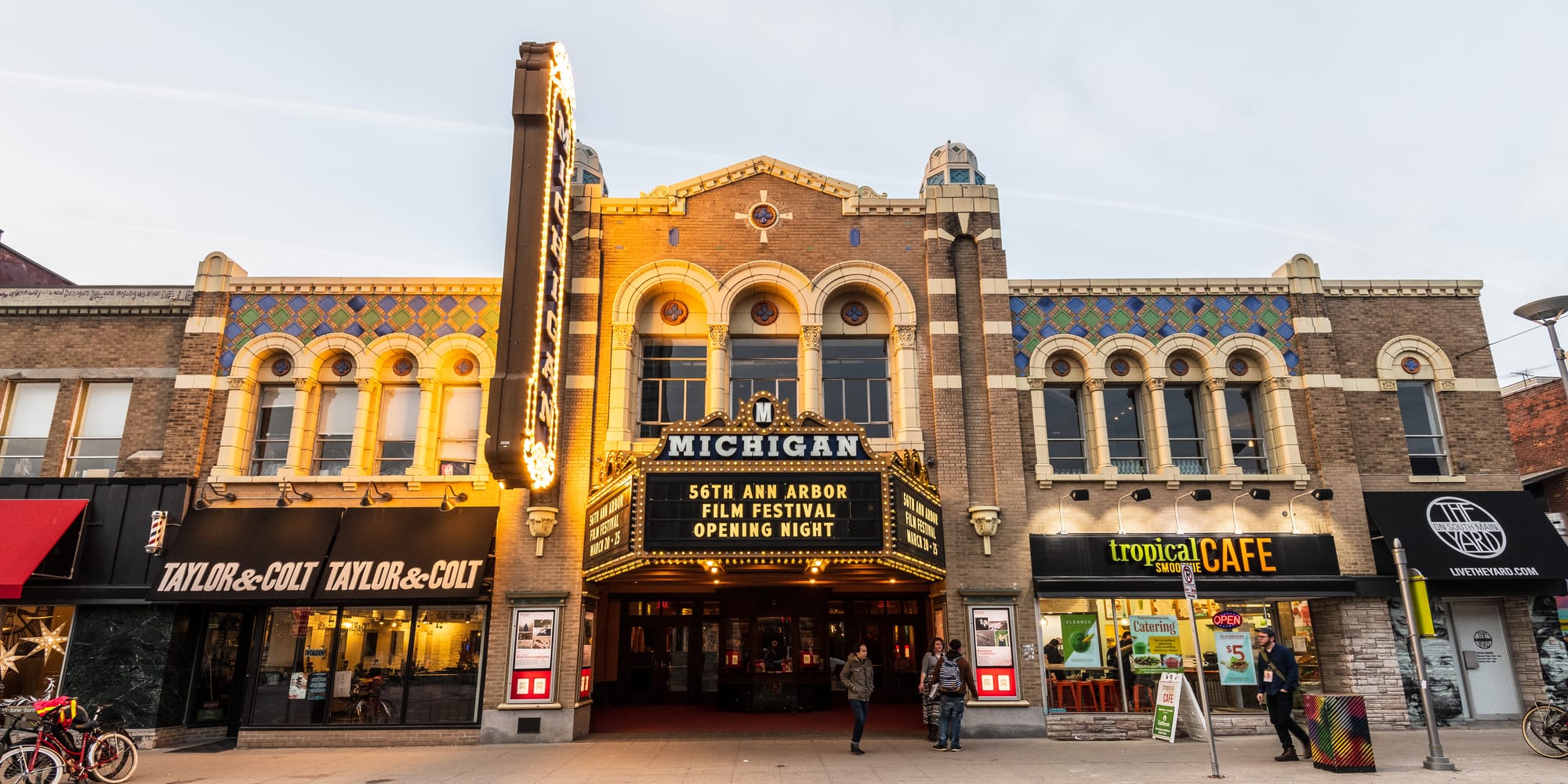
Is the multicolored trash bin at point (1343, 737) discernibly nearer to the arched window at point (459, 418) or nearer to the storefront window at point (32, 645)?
the arched window at point (459, 418)

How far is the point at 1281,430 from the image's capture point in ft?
61.7

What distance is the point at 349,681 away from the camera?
1712cm

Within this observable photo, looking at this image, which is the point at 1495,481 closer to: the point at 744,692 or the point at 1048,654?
the point at 1048,654

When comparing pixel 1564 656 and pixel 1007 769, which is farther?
pixel 1564 656

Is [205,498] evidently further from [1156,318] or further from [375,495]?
[1156,318]

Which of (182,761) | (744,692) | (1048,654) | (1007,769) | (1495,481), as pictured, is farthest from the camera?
(744,692)

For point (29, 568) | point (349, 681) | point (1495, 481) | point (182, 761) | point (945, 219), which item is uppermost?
point (945, 219)

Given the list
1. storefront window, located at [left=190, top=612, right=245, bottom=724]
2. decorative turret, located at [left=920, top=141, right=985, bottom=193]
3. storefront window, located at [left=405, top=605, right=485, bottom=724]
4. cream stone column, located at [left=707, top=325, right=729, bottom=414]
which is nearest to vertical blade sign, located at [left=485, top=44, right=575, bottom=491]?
cream stone column, located at [left=707, top=325, right=729, bottom=414]

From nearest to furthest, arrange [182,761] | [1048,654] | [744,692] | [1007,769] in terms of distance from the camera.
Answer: [1007,769]
[182,761]
[1048,654]
[744,692]

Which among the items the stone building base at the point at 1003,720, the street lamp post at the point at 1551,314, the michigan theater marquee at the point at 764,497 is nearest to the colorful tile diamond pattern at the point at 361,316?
the michigan theater marquee at the point at 764,497

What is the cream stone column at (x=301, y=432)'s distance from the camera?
59.5 feet

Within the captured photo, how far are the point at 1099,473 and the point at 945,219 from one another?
6613 mm

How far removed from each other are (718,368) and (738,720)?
8078 millimetres

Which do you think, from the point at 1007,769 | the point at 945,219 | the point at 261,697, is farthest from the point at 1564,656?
the point at 261,697
